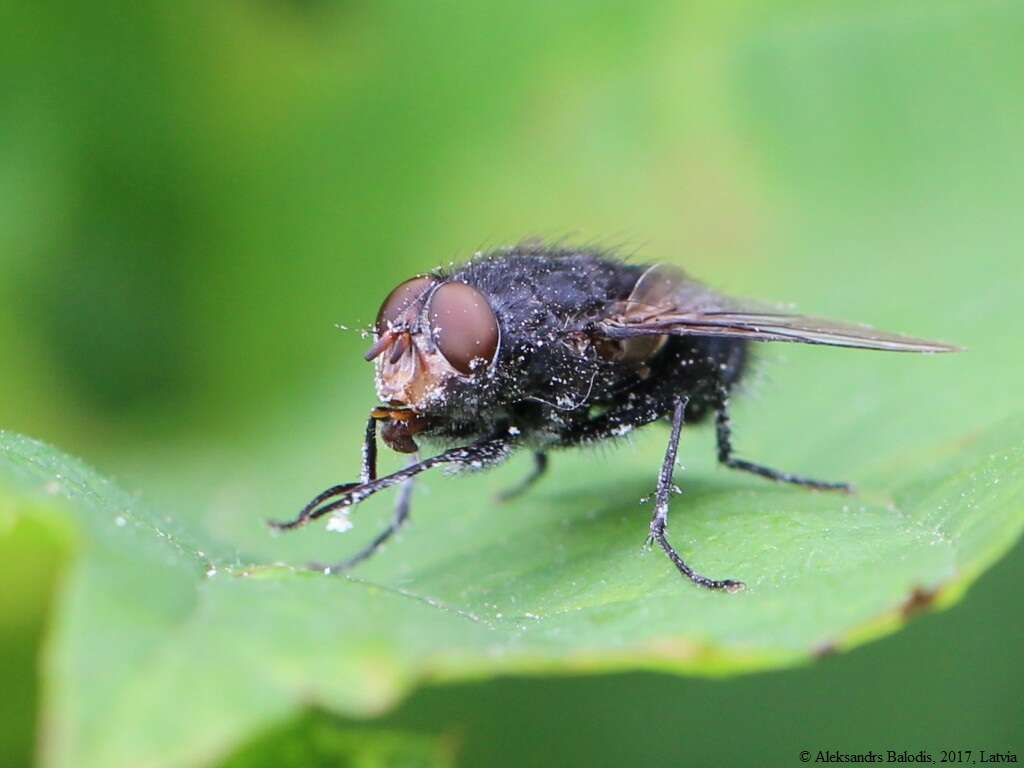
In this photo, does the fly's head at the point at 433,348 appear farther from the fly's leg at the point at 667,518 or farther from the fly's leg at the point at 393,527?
the fly's leg at the point at 393,527

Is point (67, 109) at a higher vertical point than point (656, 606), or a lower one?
higher

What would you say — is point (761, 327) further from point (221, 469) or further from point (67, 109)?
point (67, 109)

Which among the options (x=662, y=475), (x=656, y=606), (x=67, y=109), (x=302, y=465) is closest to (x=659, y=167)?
(x=302, y=465)

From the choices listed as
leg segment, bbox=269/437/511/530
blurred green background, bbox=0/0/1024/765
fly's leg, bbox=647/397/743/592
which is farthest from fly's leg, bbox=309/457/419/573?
blurred green background, bbox=0/0/1024/765

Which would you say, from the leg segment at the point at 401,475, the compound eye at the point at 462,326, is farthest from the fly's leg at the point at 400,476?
the compound eye at the point at 462,326

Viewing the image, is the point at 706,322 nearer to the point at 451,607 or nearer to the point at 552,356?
the point at 552,356

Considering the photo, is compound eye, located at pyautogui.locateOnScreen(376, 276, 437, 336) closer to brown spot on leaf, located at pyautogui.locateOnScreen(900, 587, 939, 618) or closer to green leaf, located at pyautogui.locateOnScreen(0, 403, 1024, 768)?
green leaf, located at pyautogui.locateOnScreen(0, 403, 1024, 768)

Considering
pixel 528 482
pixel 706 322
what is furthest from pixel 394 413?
pixel 528 482
